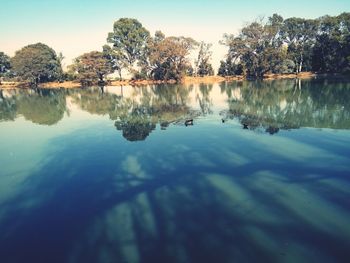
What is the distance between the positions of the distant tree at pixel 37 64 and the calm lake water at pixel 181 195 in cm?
8158

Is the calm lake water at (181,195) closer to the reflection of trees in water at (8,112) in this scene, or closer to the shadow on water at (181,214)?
the shadow on water at (181,214)

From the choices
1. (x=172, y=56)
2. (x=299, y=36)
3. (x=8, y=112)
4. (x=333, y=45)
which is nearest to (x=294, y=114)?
(x=8, y=112)

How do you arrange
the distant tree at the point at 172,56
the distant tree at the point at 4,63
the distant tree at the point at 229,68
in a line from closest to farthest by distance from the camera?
1. the distant tree at the point at 172,56
2. the distant tree at the point at 229,68
3. the distant tree at the point at 4,63

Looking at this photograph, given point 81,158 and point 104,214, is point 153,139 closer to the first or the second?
point 81,158

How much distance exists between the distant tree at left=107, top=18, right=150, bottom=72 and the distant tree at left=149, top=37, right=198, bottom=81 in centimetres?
967

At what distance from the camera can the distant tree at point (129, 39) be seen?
9050cm

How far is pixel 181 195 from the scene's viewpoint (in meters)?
9.77

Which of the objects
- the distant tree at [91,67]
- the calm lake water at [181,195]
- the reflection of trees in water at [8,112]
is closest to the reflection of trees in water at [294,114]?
the calm lake water at [181,195]

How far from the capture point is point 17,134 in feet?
70.0

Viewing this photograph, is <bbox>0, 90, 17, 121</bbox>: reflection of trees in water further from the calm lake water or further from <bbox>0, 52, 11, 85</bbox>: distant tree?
<bbox>0, 52, 11, 85</bbox>: distant tree

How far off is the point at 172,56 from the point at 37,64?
45006 mm

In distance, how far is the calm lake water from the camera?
7016 millimetres

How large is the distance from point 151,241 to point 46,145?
42.1 feet

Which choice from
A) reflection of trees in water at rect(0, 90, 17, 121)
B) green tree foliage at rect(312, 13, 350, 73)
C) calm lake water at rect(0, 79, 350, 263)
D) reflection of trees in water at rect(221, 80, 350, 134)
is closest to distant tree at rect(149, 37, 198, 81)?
green tree foliage at rect(312, 13, 350, 73)
